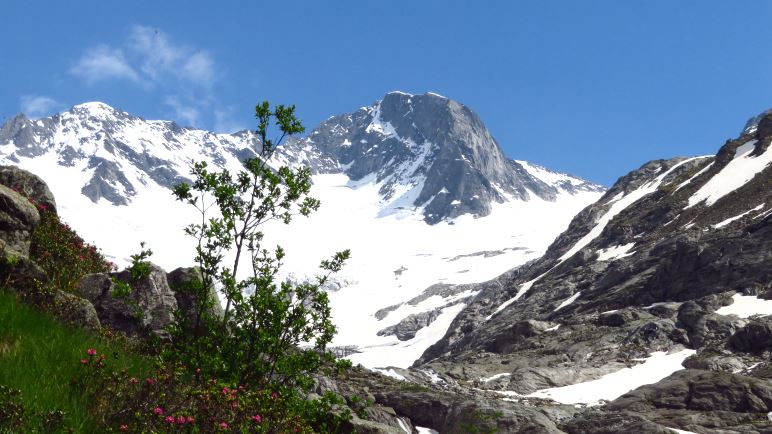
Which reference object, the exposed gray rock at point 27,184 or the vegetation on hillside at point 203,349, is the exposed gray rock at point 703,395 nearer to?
the vegetation on hillside at point 203,349

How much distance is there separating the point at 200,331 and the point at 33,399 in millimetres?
6900

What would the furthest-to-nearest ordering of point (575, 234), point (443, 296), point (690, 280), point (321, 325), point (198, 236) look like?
point (443, 296), point (575, 234), point (690, 280), point (198, 236), point (321, 325)

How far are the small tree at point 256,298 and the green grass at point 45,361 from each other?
2181 mm

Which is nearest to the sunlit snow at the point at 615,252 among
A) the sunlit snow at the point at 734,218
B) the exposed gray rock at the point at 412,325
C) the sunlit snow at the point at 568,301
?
the sunlit snow at the point at 568,301

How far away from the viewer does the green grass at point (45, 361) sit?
5.02 metres

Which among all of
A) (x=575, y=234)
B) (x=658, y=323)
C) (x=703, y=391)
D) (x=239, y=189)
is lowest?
(x=703, y=391)

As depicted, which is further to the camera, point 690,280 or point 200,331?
point 690,280

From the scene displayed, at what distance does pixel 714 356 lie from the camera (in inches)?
1578

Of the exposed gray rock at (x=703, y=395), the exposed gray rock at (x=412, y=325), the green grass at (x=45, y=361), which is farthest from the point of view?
the exposed gray rock at (x=412, y=325)

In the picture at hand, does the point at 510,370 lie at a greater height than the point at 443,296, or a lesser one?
lesser

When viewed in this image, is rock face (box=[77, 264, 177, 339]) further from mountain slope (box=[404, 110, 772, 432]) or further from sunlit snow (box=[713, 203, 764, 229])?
sunlit snow (box=[713, 203, 764, 229])

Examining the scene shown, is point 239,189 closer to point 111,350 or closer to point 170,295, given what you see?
point 111,350

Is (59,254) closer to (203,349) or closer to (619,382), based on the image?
(203,349)

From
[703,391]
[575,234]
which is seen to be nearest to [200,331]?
[703,391]
